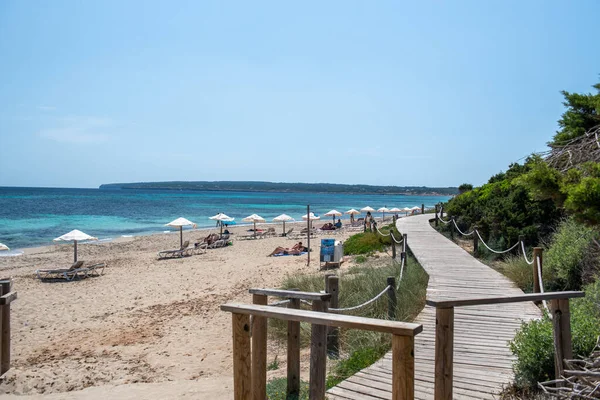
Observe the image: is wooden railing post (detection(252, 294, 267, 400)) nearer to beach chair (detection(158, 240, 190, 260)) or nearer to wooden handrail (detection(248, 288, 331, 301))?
wooden handrail (detection(248, 288, 331, 301))

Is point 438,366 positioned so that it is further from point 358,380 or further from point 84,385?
point 84,385

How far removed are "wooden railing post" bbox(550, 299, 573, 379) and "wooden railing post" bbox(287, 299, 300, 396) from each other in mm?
2481

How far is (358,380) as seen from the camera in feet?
16.6

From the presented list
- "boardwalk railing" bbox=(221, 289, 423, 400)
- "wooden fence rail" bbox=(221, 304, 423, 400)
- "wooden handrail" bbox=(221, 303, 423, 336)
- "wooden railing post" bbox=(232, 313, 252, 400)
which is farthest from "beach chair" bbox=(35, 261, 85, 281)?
"wooden handrail" bbox=(221, 303, 423, 336)

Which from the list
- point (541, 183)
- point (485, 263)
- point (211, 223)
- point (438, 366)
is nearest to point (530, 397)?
point (438, 366)

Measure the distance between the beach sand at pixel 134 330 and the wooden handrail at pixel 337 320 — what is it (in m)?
2.61

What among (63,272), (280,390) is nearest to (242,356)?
(280,390)

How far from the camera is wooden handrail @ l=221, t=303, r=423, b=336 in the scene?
2898 mm

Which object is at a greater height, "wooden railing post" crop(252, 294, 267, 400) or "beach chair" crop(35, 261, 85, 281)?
"wooden railing post" crop(252, 294, 267, 400)

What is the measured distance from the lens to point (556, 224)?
12094 mm

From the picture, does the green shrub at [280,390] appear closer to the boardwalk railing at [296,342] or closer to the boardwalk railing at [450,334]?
the boardwalk railing at [296,342]

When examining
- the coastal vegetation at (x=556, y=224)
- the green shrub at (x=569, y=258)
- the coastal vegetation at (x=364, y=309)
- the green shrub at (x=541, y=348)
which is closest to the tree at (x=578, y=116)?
the coastal vegetation at (x=556, y=224)

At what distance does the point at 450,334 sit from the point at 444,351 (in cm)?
15

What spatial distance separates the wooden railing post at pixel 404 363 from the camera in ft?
9.59
